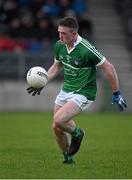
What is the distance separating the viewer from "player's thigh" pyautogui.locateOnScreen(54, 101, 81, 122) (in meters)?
12.6

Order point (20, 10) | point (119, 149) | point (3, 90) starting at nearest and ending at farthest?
point (119, 149) < point (3, 90) < point (20, 10)

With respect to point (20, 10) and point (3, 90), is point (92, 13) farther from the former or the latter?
point (3, 90)

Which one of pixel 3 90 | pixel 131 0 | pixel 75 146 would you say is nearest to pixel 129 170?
pixel 75 146

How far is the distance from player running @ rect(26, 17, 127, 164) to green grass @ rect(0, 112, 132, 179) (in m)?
0.50

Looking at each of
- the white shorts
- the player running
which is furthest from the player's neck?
the white shorts

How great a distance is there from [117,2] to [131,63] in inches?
143

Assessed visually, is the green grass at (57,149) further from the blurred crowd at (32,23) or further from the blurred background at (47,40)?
the blurred crowd at (32,23)

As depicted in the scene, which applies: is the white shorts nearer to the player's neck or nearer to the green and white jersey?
the green and white jersey

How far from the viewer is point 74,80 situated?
509 inches

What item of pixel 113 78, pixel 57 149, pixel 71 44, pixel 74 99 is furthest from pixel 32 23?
pixel 113 78

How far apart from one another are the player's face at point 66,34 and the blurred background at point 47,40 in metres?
13.4

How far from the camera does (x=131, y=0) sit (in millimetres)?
31156

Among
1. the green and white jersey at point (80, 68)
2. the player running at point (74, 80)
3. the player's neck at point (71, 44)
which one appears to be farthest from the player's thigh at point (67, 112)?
the player's neck at point (71, 44)

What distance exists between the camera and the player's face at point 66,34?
1265 cm
